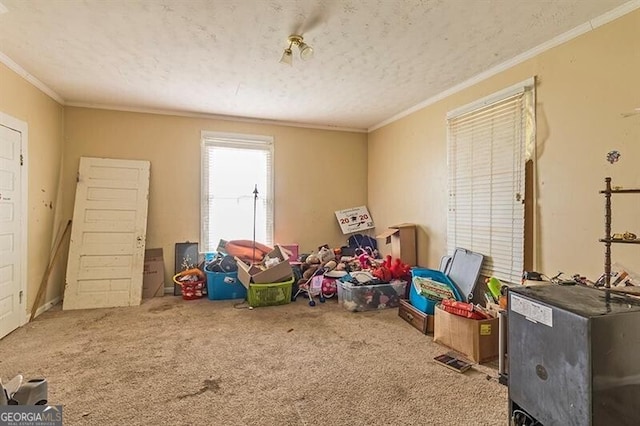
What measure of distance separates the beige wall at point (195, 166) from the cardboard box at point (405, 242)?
1.31m

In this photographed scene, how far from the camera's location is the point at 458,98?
3.54 meters

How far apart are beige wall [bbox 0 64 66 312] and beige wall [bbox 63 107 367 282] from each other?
21cm

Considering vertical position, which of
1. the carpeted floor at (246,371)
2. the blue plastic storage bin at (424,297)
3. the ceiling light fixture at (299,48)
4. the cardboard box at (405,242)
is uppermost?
the ceiling light fixture at (299,48)

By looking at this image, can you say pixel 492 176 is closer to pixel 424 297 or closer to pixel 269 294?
pixel 424 297

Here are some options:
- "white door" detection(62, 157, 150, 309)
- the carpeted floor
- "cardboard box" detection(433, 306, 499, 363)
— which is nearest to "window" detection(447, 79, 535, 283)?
"cardboard box" detection(433, 306, 499, 363)

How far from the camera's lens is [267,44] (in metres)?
2.62

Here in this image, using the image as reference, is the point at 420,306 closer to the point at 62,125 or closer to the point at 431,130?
the point at 431,130

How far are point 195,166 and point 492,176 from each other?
3789 millimetres

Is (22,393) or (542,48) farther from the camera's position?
(542,48)

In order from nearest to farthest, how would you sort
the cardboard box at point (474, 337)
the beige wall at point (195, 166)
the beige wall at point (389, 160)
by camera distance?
the beige wall at point (389, 160)
the cardboard box at point (474, 337)
the beige wall at point (195, 166)

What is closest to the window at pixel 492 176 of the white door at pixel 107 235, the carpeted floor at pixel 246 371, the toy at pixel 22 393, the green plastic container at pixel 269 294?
the carpeted floor at pixel 246 371

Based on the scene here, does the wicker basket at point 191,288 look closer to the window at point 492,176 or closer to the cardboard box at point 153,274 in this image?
the cardboard box at point 153,274

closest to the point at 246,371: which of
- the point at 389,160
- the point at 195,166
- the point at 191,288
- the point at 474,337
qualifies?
the point at 474,337

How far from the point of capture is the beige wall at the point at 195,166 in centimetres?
419
